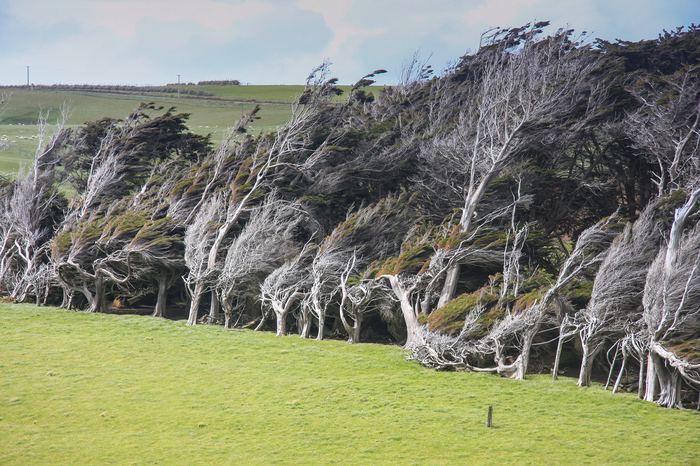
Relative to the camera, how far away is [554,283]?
32.0 meters

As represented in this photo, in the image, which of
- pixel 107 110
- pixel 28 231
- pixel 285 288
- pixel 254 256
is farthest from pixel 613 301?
pixel 107 110

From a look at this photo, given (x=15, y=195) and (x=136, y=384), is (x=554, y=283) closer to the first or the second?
(x=136, y=384)

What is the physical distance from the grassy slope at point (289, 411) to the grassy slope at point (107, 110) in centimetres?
5094

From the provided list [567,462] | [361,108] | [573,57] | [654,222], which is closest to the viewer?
[567,462]

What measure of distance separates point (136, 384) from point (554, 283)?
602 inches

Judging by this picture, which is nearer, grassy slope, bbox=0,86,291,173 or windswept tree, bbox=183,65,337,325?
windswept tree, bbox=183,65,337,325

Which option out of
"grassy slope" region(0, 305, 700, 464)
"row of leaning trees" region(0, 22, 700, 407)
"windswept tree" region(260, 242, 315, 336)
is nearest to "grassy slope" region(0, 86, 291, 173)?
"row of leaning trees" region(0, 22, 700, 407)

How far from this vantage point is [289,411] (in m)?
26.0

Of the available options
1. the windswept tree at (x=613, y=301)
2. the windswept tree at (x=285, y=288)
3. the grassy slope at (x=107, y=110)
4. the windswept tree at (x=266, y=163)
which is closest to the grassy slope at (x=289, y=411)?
the windswept tree at (x=613, y=301)

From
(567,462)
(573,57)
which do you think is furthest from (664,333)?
(573,57)

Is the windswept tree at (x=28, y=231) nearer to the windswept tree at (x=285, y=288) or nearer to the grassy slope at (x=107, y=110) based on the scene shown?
the windswept tree at (x=285, y=288)

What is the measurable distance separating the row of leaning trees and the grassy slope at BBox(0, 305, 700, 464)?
7.39 feet

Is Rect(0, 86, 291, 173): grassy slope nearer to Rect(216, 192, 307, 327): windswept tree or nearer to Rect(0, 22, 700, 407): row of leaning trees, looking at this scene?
Rect(0, 22, 700, 407): row of leaning trees

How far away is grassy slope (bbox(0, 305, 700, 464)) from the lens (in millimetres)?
22562
